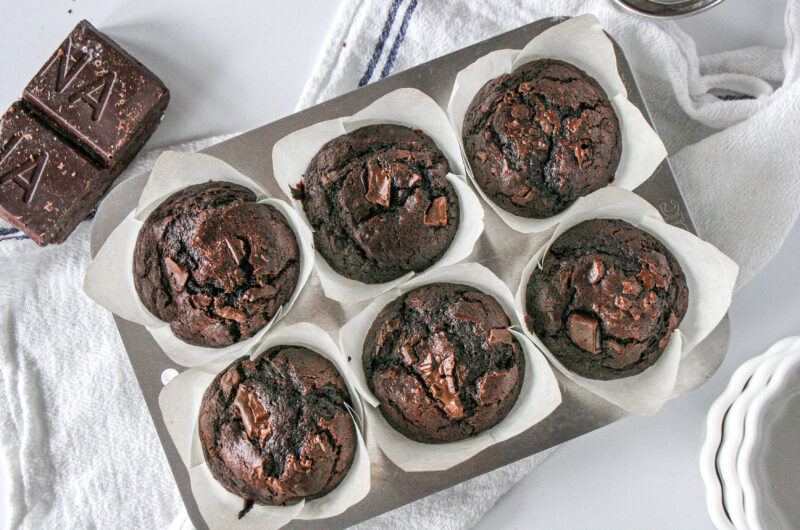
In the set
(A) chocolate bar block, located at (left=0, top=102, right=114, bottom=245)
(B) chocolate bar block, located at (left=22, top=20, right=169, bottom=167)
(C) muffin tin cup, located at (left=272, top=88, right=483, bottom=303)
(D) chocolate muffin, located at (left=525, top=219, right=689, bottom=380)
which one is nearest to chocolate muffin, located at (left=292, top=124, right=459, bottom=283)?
(C) muffin tin cup, located at (left=272, top=88, right=483, bottom=303)

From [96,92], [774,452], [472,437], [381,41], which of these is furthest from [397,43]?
[774,452]

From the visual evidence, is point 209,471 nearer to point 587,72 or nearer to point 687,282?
point 687,282

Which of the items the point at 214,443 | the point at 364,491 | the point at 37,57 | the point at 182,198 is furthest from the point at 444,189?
the point at 37,57

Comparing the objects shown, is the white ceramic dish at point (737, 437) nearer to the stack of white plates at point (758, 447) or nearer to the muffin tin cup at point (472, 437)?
the stack of white plates at point (758, 447)

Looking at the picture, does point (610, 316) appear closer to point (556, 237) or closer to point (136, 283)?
point (556, 237)

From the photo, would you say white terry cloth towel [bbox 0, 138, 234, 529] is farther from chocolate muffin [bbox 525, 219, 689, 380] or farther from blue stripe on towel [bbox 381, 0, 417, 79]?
chocolate muffin [bbox 525, 219, 689, 380]
